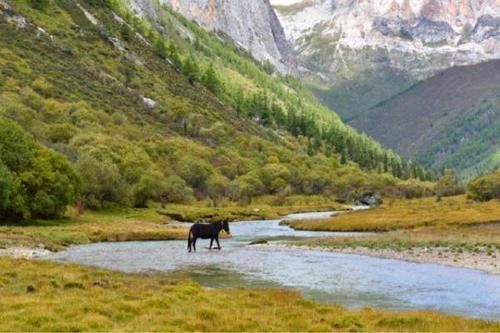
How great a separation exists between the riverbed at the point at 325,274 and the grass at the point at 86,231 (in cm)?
419

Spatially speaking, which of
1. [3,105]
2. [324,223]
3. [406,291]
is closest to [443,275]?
[406,291]

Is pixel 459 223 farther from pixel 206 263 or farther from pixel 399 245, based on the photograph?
pixel 206 263

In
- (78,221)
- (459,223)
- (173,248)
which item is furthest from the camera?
(78,221)

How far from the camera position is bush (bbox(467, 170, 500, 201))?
145250 millimetres

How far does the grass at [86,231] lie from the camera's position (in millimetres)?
65500

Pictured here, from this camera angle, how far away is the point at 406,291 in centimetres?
3844

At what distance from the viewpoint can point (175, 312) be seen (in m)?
28.2

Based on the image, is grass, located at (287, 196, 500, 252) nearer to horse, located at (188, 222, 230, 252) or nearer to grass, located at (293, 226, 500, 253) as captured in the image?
grass, located at (293, 226, 500, 253)

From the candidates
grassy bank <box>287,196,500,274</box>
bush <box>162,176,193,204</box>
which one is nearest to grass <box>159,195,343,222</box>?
bush <box>162,176,193,204</box>

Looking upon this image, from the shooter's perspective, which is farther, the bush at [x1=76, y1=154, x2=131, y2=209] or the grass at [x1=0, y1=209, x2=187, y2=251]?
the bush at [x1=76, y1=154, x2=131, y2=209]

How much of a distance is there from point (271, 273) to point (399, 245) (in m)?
21.9

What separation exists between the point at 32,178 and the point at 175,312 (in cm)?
6438

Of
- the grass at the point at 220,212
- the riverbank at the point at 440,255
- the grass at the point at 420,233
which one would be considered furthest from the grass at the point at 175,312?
the grass at the point at 220,212

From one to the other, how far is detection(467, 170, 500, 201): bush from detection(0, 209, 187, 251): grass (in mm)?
76957
